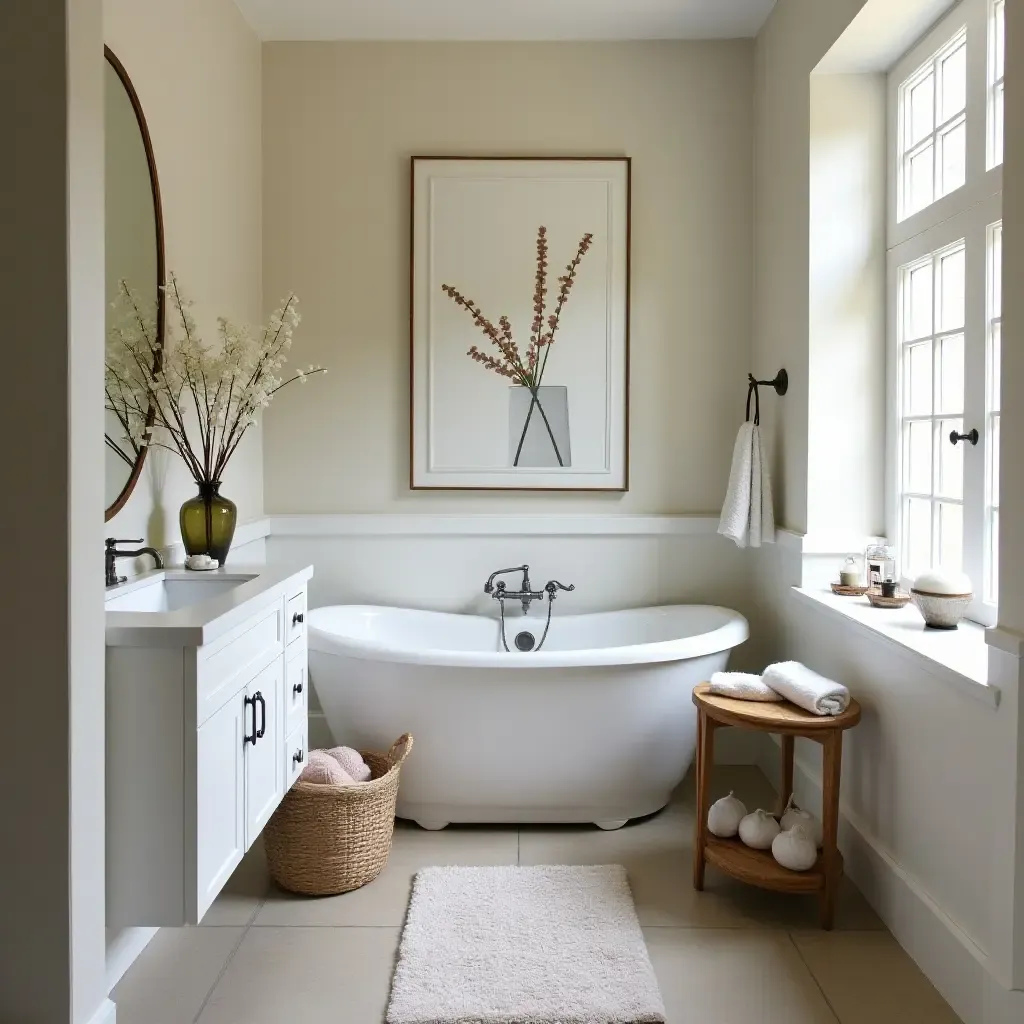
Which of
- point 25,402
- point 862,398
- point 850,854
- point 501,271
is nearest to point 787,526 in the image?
point 862,398

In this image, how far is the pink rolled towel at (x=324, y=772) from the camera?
2.50 m

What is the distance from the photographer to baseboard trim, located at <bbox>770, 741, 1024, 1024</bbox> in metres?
1.80

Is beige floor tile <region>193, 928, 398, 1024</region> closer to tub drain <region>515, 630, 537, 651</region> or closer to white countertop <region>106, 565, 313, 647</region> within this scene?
white countertop <region>106, 565, 313, 647</region>

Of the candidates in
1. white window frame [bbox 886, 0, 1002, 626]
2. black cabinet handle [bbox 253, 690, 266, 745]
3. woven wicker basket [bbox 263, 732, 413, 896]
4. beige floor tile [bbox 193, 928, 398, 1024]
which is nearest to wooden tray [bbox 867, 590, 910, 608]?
white window frame [bbox 886, 0, 1002, 626]

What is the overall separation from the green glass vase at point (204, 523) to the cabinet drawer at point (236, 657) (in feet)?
1.34

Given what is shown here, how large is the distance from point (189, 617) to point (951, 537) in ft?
6.45

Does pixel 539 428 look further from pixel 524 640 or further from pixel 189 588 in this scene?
pixel 189 588

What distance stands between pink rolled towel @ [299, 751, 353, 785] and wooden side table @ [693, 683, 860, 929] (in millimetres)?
983

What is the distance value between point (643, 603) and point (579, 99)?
1952 millimetres

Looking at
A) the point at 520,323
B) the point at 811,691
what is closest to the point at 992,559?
the point at 811,691

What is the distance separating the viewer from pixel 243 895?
97.5 inches

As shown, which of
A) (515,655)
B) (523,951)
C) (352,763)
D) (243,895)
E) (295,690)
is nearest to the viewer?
(523,951)

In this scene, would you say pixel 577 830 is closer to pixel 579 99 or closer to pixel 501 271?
pixel 501 271

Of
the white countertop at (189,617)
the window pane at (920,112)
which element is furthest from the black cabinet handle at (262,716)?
the window pane at (920,112)
